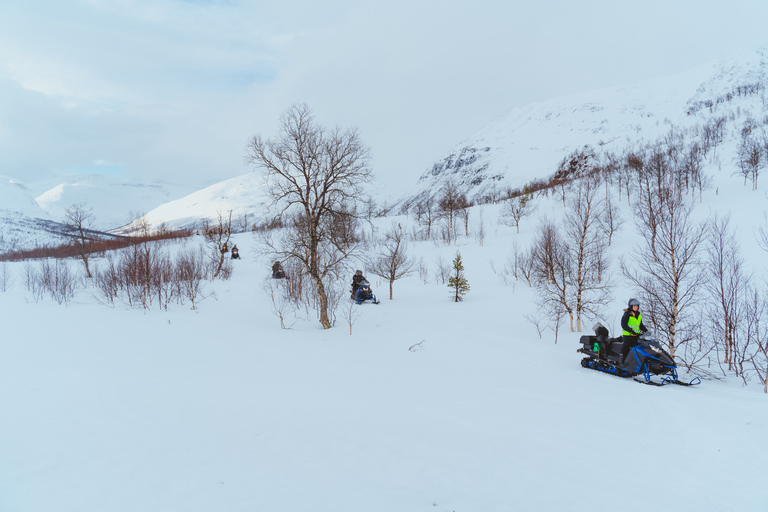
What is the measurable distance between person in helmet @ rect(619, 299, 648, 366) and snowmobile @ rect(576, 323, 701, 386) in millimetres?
115

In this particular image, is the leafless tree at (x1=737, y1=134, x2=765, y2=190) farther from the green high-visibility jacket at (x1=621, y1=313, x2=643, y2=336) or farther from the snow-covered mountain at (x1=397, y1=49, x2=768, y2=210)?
the snow-covered mountain at (x1=397, y1=49, x2=768, y2=210)

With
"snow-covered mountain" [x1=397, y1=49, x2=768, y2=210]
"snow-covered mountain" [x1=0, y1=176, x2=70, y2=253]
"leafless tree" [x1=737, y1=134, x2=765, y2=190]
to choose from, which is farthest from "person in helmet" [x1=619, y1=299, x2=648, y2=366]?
"snow-covered mountain" [x1=397, y1=49, x2=768, y2=210]

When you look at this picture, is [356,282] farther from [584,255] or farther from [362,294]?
[584,255]

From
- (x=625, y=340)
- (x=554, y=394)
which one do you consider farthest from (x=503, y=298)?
(x=554, y=394)

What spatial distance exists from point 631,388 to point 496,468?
6475 millimetres

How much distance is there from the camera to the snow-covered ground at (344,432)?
162 inches

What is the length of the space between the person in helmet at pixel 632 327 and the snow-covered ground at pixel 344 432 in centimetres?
111

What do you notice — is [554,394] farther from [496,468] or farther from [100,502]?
[100,502]

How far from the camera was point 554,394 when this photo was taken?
335 inches

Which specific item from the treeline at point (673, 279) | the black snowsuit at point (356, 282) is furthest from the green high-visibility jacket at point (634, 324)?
the black snowsuit at point (356, 282)

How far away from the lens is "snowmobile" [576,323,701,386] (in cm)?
925

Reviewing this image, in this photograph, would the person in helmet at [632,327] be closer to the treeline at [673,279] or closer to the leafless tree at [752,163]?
the treeline at [673,279]

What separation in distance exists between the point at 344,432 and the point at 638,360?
896 centimetres

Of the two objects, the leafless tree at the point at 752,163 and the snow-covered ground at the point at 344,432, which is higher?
the leafless tree at the point at 752,163
